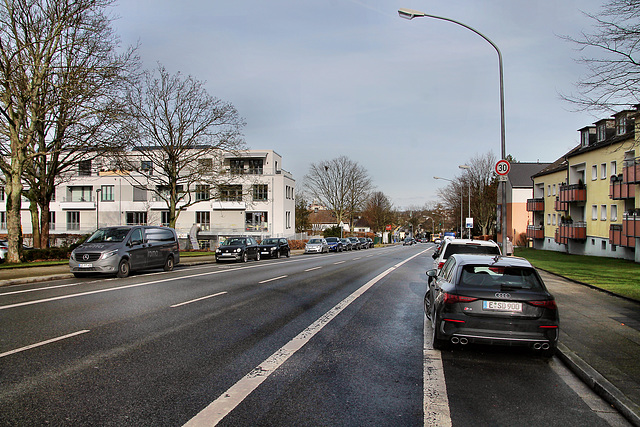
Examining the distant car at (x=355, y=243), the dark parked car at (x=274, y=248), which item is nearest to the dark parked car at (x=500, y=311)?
the dark parked car at (x=274, y=248)

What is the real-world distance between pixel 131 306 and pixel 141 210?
5782cm

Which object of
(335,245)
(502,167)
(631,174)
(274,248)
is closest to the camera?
(502,167)

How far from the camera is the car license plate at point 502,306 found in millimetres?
6344

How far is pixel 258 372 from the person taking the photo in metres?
5.59

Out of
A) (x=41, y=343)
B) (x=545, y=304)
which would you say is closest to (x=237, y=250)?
(x=41, y=343)

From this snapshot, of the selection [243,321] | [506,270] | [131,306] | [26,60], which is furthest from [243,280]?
[26,60]

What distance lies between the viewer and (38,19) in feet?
67.5

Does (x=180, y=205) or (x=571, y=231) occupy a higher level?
(x=180, y=205)

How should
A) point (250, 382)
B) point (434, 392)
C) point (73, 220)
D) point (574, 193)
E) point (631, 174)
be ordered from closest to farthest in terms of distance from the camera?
point (434, 392)
point (250, 382)
point (631, 174)
point (574, 193)
point (73, 220)

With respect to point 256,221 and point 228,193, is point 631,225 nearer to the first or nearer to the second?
point 228,193

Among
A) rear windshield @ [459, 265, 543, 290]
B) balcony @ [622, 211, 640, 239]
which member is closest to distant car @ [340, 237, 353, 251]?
balcony @ [622, 211, 640, 239]

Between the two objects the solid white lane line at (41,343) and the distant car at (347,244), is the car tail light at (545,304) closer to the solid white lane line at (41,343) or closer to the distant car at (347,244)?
the solid white lane line at (41,343)

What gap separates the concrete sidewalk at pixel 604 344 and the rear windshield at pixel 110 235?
356 centimetres

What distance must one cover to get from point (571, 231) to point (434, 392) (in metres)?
41.8
